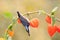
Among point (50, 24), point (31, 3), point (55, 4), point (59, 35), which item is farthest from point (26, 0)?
point (50, 24)

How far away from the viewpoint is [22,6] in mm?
1072

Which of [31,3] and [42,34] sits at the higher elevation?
A: [31,3]

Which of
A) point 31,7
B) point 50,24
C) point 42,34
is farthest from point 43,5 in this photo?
point 50,24

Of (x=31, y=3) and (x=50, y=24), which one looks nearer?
(x=50, y=24)

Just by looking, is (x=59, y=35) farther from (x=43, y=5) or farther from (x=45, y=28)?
(x=43, y=5)

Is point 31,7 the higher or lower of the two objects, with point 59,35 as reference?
higher

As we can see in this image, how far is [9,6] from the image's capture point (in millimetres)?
1070

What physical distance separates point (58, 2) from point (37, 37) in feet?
0.92

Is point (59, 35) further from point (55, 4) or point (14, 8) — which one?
point (14, 8)

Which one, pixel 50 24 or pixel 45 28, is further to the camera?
pixel 45 28

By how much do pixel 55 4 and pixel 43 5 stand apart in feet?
0.27

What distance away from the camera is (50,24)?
0.57 meters

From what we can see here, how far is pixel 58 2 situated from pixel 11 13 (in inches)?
13.0

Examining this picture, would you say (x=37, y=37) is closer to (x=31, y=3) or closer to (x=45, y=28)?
(x=45, y=28)
